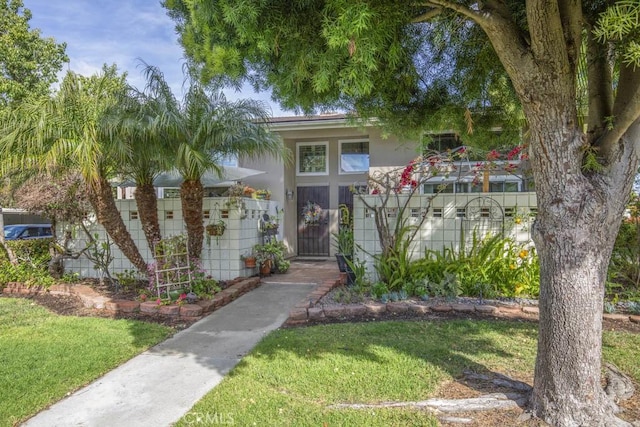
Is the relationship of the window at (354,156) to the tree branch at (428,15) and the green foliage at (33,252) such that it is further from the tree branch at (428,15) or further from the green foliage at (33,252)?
the tree branch at (428,15)

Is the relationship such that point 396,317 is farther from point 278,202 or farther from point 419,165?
point 278,202

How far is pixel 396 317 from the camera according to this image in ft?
19.5

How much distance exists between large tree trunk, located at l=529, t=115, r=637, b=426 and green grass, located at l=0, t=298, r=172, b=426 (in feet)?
14.4

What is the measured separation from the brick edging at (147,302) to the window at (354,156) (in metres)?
5.32

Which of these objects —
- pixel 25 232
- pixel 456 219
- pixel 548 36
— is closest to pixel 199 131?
pixel 456 219

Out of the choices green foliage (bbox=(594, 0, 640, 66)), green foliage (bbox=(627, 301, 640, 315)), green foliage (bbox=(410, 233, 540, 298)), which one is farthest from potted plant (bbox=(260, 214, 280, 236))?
green foliage (bbox=(594, 0, 640, 66))

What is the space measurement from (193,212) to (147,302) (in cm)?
181

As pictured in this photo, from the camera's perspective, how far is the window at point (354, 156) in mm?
12297

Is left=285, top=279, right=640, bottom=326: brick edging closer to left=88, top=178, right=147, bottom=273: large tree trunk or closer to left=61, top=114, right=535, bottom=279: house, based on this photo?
left=61, top=114, right=535, bottom=279: house

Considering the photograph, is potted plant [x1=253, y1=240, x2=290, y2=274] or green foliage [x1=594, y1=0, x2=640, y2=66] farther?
potted plant [x1=253, y1=240, x2=290, y2=274]

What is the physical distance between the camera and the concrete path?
3.46m

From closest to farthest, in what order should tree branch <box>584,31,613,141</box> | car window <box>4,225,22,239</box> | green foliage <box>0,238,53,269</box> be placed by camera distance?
tree branch <box>584,31,613,141</box>
green foliage <box>0,238,53,269</box>
car window <box>4,225,22,239</box>

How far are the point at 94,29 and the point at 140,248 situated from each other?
6318 mm

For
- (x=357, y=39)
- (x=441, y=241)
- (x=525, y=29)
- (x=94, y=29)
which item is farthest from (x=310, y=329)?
(x=94, y=29)
